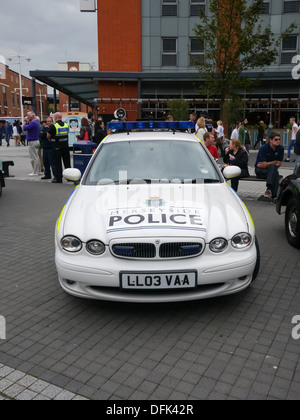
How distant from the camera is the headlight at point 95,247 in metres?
3.72

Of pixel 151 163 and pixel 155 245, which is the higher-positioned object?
pixel 151 163

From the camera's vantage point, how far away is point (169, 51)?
28.6m

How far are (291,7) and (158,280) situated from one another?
Answer: 2926 cm

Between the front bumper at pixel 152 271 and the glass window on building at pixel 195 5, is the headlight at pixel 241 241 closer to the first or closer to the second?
the front bumper at pixel 152 271

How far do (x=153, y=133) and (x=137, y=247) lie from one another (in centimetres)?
257

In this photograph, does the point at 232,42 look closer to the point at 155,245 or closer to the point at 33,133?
the point at 33,133

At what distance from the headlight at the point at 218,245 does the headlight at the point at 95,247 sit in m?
1.01

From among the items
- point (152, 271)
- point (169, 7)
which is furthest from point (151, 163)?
point (169, 7)

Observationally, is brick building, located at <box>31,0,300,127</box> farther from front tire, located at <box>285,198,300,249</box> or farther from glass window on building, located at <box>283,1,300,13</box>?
front tire, located at <box>285,198,300,249</box>

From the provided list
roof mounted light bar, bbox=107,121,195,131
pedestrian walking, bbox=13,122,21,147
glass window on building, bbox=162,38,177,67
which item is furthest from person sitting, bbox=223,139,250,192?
pedestrian walking, bbox=13,122,21,147

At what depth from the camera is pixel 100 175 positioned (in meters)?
4.93

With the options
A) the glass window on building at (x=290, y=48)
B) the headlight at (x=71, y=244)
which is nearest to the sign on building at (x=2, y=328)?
the headlight at (x=71, y=244)

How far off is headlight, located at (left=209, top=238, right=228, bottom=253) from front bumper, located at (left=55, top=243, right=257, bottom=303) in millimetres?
53
